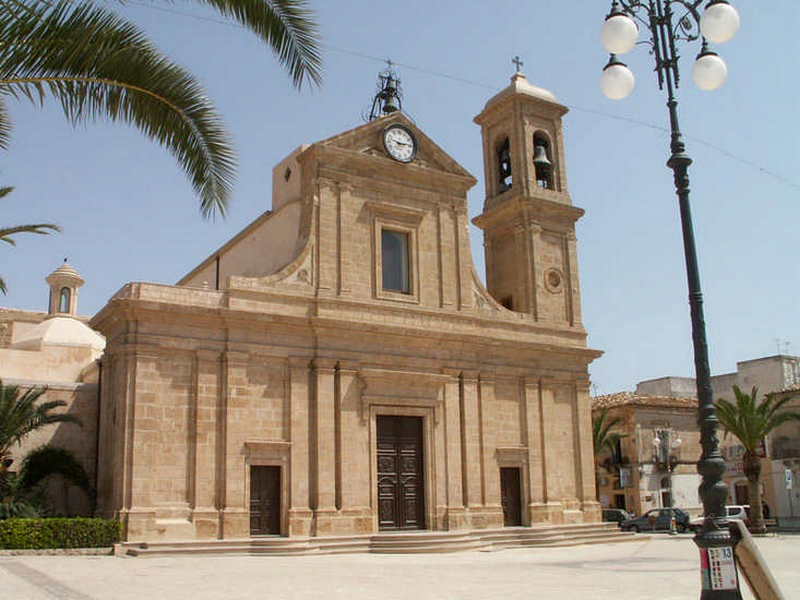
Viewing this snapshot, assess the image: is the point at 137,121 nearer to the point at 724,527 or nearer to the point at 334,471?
the point at 724,527

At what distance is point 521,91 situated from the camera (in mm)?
28547

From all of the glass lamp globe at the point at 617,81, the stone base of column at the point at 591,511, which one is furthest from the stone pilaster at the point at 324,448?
the glass lamp globe at the point at 617,81

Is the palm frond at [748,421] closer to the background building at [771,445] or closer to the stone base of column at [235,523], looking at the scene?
the background building at [771,445]

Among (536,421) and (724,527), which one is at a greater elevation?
(536,421)

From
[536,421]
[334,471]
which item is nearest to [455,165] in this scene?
[536,421]

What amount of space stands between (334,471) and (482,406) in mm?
5018

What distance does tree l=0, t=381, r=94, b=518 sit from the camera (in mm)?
19500

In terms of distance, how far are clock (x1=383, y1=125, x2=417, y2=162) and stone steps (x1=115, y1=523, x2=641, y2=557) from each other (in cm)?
1054

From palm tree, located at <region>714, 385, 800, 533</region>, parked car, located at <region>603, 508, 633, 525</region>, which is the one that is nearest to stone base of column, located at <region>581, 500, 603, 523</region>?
palm tree, located at <region>714, 385, 800, 533</region>

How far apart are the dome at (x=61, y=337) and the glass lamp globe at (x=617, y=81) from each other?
24918 mm

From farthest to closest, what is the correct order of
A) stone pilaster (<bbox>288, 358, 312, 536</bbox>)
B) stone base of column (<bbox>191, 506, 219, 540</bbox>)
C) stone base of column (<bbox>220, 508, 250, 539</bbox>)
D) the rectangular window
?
1. the rectangular window
2. stone pilaster (<bbox>288, 358, 312, 536</bbox>)
3. stone base of column (<bbox>220, 508, 250, 539</bbox>)
4. stone base of column (<bbox>191, 506, 219, 540</bbox>)

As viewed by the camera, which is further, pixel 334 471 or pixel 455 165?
pixel 455 165

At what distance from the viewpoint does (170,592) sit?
1211 cm

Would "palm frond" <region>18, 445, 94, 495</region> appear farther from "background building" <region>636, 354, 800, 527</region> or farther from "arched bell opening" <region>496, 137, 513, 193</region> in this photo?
"background building" <region>636, 354, 800, 527</region>
